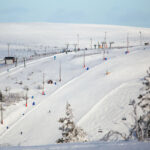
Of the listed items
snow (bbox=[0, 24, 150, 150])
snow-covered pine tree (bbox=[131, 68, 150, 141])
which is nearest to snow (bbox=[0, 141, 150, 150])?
snow (bbox=[0, 24, 150, 150])

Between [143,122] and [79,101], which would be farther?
[79,101]

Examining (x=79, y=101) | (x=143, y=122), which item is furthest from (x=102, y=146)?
(x=79, y=101)

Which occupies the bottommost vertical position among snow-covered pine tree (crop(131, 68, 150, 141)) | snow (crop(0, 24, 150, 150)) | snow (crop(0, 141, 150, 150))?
snow (crop(0, 24, 150, 150))

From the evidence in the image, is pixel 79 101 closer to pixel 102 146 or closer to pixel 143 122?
pixel 143 122

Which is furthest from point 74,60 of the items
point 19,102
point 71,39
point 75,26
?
point 75,26

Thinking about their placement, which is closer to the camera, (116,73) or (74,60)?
(116,73)

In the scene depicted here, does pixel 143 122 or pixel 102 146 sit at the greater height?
pixel 102 146

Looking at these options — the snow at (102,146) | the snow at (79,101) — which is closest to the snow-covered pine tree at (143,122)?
the snow at (102,146)

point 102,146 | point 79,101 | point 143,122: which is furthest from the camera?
point 79,101

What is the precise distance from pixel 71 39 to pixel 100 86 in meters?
93.8

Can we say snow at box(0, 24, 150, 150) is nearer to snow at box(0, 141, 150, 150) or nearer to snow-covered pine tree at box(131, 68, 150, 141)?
snow at box(0, 141, 150, 150)

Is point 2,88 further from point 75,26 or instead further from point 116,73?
point 75,26

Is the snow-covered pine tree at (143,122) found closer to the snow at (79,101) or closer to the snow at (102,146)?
the snow at (102,146)

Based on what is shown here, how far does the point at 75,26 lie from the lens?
161 metres
